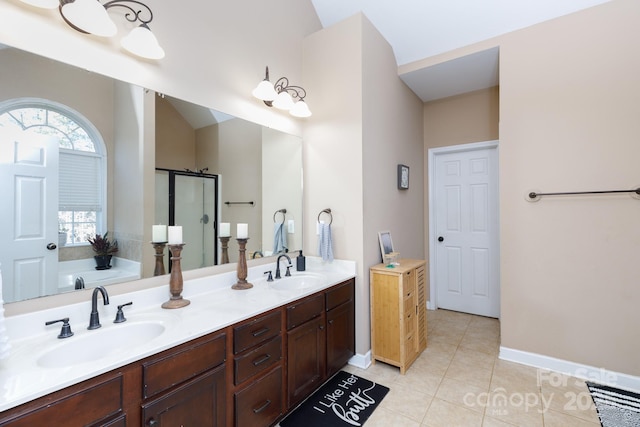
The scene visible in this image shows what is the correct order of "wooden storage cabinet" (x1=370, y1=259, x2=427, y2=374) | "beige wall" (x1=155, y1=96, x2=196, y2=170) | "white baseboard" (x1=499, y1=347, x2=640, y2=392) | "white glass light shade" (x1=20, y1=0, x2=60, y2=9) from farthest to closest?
"wooden storage cabinet" (x1=370, y1=259, x2=427, y2=374) < "white baseboard" (x1=499, y1=347, x2=640, y2=392) < "beige wall" (x1=155, y1=96, x2=196, y2=170) < "white glass light shade" (x1=20, y1=0, x2=60, y2=9)

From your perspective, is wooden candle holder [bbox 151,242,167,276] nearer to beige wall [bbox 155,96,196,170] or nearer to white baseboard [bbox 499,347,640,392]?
beige wall [bbox 155,96,196,170]

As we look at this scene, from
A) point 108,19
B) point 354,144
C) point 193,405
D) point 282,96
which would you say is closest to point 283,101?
point 282,96

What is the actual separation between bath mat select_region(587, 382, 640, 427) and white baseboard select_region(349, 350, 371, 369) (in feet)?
4.85

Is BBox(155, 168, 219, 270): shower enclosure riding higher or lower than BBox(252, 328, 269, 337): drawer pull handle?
higher

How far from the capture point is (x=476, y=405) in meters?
1.96

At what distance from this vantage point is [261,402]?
5.24ft

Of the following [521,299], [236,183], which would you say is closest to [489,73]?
[521,299]

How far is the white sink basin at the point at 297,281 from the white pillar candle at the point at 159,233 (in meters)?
0.81

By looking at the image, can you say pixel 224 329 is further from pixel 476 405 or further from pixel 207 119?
pixel 476 405

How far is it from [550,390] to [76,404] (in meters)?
2.79

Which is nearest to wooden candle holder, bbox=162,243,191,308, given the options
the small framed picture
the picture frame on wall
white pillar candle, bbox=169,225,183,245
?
white pillar candle, bbox=169,225,183,245

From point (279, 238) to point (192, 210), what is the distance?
33.2 inches

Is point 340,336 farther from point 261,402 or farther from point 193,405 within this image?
point 193,405

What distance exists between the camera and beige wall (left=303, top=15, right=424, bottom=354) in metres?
2.46
